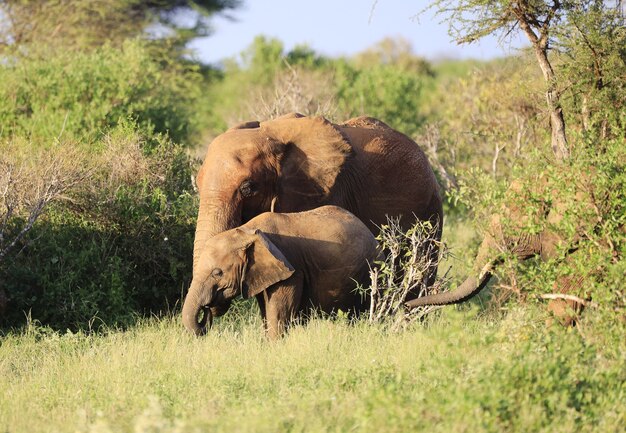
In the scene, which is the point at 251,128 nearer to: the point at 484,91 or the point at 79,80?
the point at 79,80

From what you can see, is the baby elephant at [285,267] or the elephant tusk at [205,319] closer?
the baby elephant at [285,267]

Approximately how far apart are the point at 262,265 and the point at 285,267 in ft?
0.58

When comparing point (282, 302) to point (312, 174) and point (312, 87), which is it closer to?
point (312, 174)

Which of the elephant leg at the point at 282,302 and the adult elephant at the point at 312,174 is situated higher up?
the adult elephant at the point at 312,174

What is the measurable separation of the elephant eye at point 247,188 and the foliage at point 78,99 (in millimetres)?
4982

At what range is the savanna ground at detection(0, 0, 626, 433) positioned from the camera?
6793 mm

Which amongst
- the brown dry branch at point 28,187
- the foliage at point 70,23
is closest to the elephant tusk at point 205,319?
the brown dry branch at point 28,187

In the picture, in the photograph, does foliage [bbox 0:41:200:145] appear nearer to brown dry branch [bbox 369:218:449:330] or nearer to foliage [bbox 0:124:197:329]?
foliage [bbox 0:124:197:329]

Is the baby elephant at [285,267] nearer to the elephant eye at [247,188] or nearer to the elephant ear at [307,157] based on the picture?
the elephant eye at [247,188]

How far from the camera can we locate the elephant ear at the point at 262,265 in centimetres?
941

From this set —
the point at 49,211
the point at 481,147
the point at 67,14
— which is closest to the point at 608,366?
the point at 49,211

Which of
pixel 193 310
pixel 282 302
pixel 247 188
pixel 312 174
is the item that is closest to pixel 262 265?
pixel 282 302

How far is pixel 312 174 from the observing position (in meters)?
10.6

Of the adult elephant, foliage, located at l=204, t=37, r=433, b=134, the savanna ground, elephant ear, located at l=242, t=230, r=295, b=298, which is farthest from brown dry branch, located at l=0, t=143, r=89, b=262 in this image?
foliage, located at l=204, t=37, r=433, b=134
